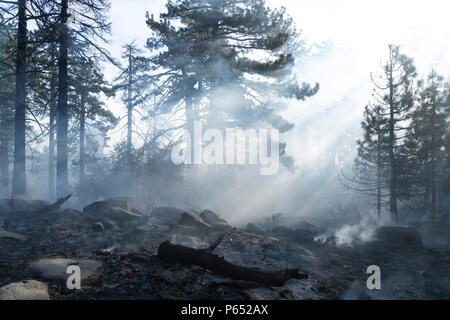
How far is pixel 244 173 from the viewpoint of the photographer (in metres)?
25.9

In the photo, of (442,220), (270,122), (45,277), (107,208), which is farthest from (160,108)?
(442,220)

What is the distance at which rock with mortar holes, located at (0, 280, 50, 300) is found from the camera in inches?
133

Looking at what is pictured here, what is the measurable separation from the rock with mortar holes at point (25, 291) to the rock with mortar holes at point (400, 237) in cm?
1155

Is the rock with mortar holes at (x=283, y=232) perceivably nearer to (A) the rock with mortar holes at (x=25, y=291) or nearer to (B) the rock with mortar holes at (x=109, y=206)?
(B) the rock with mortar holes at (x=109, y=206)

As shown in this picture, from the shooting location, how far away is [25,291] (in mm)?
3508

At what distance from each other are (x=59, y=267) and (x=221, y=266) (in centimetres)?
277

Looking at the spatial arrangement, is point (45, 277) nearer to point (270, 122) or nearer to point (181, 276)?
point (181, 276)

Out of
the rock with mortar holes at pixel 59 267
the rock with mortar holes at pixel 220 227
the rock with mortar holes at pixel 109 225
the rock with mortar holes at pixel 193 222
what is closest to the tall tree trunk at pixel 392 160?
the rock with mortar holes at pixel 220 227

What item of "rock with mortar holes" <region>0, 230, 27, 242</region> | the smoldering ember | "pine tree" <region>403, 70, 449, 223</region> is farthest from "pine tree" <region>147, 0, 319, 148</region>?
"rock with mortar holes" <region>0, 230, 27, 242</region>

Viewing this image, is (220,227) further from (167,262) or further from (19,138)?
(19,138)
